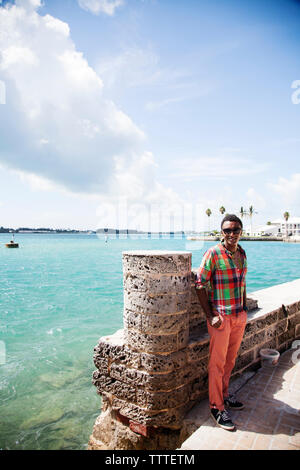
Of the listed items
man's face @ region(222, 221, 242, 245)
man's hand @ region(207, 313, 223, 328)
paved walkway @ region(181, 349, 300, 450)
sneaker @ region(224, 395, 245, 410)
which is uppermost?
man's face @ region(222, 221, 242, 245)

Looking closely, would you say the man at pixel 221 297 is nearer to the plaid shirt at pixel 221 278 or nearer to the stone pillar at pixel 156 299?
the plaid shirt at pixel 221 278

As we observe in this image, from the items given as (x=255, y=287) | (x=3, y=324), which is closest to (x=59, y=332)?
(x=3, y=324)

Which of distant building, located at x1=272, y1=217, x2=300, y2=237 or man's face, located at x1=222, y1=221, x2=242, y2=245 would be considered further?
distant building, located at x1=272, y1=217, x2=300, y2=237

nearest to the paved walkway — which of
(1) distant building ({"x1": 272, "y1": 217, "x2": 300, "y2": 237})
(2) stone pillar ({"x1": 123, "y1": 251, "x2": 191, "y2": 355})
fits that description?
(2) stone pillar ({"x1": 123, "y1": 251, "x2": 191, "y2": 355})

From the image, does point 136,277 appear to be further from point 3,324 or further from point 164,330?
point 3,324

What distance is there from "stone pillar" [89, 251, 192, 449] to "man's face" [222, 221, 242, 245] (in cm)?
47

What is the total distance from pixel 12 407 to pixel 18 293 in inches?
554

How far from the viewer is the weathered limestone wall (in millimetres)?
2803

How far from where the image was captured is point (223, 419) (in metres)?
2.67

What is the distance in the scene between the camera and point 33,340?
9797 millimetres

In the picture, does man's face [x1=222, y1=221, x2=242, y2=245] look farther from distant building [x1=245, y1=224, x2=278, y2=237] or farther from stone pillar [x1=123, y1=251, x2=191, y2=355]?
distant building [x1=245, y1=224, x2=278, y2=237]

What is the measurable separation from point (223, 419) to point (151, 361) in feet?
2.86

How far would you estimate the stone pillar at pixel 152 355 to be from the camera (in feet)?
9.18

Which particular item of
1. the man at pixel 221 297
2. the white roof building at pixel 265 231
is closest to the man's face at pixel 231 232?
the man at pixel 221 297
